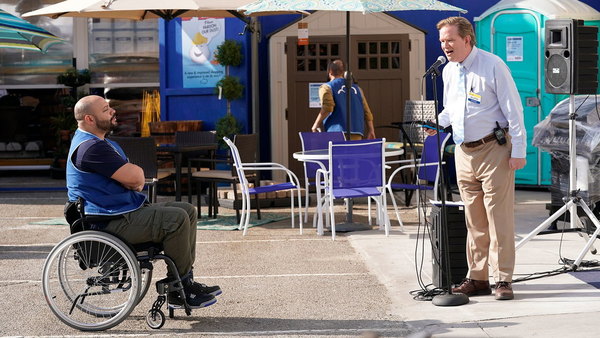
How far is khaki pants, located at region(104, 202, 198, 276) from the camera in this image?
5953 millimetres

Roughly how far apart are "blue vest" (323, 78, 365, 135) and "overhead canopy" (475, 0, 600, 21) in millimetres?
2966

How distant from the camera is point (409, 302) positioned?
6617 mm

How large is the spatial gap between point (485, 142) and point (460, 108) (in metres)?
0.27

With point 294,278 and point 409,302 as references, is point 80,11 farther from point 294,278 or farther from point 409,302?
point 409,302

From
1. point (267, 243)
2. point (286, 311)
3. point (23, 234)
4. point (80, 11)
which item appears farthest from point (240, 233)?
point (286, 311)

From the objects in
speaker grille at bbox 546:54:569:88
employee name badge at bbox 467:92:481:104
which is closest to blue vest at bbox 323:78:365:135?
speaker grille at bbox 546:54:569:88

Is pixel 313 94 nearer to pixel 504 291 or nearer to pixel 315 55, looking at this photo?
pixel 315 55

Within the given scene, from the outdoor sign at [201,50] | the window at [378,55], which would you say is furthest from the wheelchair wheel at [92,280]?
the window at [378,55]

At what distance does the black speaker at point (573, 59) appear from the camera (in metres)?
7.86

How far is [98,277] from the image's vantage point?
19.6 feet

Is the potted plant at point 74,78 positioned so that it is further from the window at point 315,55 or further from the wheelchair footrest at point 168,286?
the wheelchair footrest at point 168,286

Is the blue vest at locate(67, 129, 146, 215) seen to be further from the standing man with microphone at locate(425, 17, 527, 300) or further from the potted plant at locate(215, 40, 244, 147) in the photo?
the potted plant at locate(215, 40, 244, 147)

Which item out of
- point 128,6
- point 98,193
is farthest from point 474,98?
point 128,6

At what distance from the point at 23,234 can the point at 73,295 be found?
4302 millimetres
